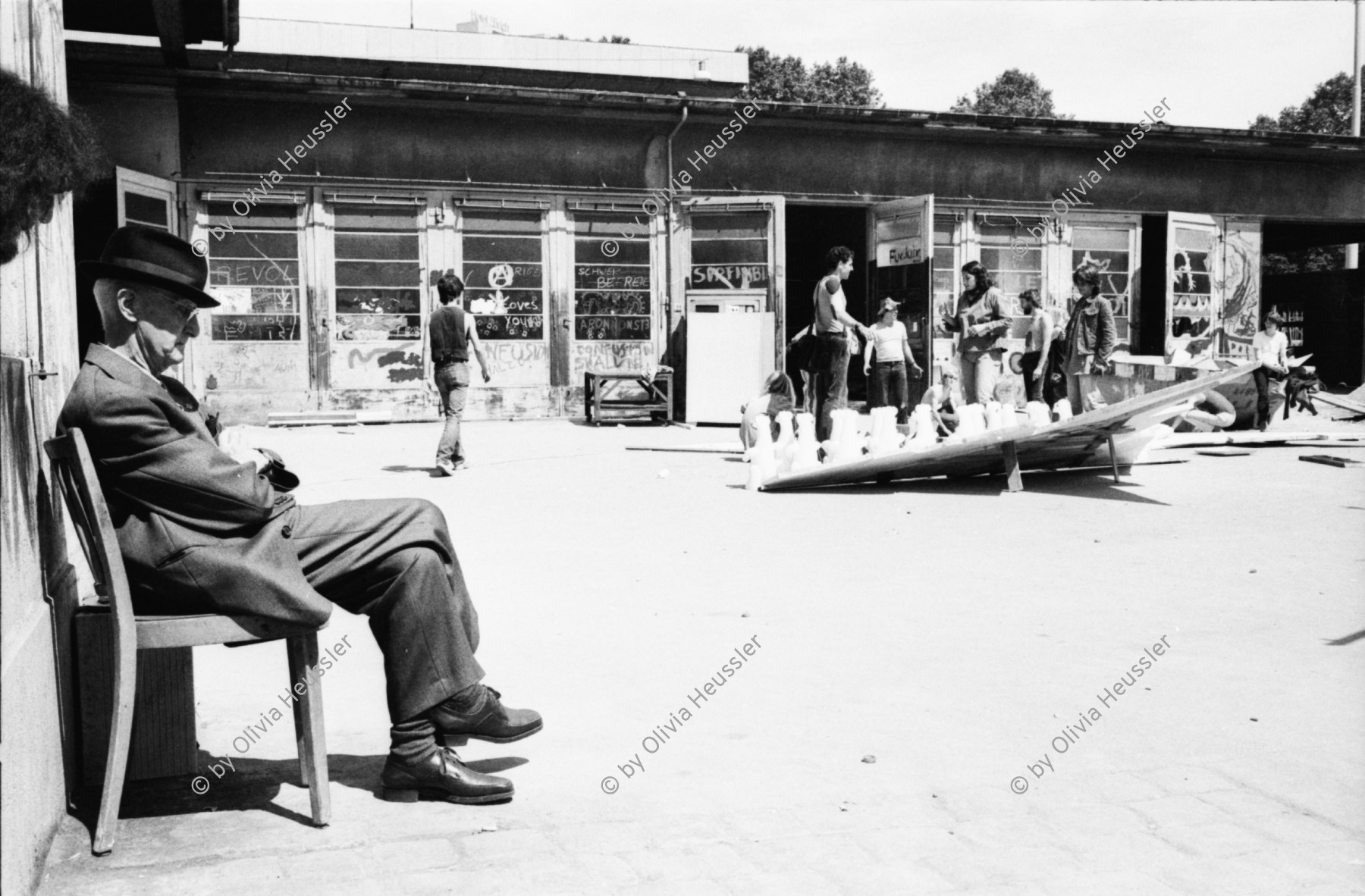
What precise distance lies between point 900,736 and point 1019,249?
17743mm

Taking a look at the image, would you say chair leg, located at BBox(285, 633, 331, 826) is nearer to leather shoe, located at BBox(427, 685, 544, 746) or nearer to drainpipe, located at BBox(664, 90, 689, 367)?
leather shoe, located at BBox(427, 685, 544, 746)

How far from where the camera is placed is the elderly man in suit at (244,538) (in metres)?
A: 3.24

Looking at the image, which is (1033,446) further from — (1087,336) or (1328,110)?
(1328,110)

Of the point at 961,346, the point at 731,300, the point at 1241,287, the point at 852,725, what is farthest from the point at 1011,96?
the point at 852,725

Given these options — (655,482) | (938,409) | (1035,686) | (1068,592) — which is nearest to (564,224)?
(938,409)

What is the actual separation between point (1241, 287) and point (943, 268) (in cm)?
564

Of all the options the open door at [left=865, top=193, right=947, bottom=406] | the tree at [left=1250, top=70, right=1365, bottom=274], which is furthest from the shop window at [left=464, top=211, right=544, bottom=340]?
the tree at [left=1250, top=70, right=1365, bottom=274]

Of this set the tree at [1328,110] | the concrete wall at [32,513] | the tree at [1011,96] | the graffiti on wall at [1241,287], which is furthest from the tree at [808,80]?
the concrete wall at [32,513]

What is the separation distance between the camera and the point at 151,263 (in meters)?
3.40

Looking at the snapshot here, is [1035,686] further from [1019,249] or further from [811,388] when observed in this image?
[1019,249]

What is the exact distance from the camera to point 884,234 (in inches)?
773

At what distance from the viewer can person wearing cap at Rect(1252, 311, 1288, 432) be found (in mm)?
14859

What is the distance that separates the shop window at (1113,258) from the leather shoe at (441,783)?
750 inches

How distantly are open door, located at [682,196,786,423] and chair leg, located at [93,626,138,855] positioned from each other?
49.1 feet
